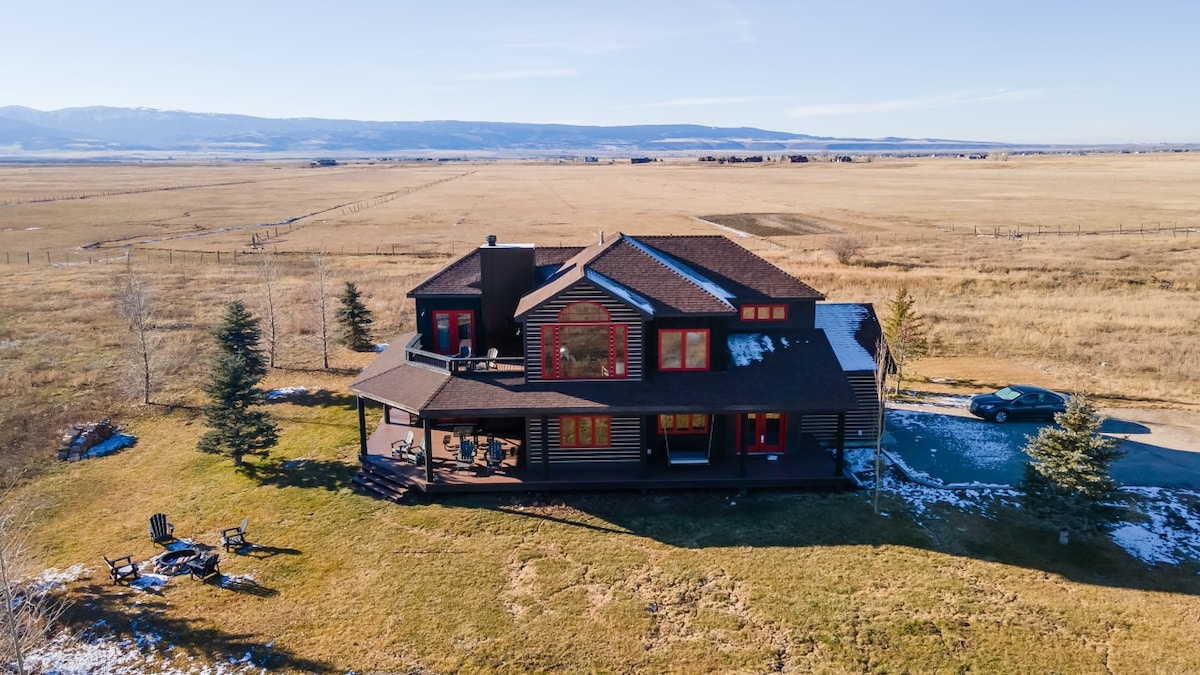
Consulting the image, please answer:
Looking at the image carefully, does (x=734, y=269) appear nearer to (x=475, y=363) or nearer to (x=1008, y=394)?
(x=475, y=363)

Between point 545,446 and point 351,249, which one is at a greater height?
point 351,249

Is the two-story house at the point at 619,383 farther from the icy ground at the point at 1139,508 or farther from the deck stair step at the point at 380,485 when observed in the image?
the icy ground at the point at 1139,508

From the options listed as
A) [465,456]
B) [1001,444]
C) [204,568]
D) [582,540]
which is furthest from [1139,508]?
[204,568]

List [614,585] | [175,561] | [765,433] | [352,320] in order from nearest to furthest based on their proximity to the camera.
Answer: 1. [614,585]
2. [175,561]
3. [765,433]
4. [352,320]

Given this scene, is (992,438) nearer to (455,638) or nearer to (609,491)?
(609,491)

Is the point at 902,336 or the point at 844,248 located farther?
the point at 844,248

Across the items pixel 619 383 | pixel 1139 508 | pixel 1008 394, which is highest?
pixel 619 383
